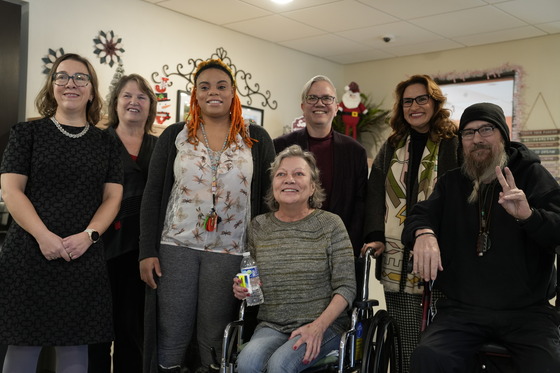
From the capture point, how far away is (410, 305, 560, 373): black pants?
1911 mm

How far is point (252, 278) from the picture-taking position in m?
2.11

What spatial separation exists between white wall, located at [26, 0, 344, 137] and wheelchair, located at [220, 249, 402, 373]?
2668mm

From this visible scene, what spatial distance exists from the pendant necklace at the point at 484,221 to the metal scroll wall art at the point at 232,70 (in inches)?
111

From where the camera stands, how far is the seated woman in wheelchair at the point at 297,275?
2041 millimetres

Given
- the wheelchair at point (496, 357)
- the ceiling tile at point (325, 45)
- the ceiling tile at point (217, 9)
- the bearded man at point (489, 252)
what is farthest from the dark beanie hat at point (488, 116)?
the ceiling tile at point (325, 45)

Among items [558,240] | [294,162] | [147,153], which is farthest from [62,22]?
[558,240]

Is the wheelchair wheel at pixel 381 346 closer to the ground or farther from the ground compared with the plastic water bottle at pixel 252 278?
closer to the ground

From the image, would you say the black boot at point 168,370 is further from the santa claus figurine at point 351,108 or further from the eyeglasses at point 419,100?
the santa claus figurine at point 351,108

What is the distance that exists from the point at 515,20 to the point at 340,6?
5.11 ft

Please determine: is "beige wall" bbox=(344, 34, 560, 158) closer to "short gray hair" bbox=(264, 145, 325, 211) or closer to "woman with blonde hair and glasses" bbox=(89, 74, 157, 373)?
"short gray hair" bbox=(264, 145, 325, 211)

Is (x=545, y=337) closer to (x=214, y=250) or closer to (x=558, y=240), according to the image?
(x=558, y=240)

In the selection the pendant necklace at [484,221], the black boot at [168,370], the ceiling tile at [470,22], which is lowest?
the black boot at [168,370]

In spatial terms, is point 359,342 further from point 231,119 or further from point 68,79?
point 68,79

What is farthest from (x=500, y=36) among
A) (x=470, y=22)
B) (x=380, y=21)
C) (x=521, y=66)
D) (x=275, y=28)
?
(x=275, y=28)
